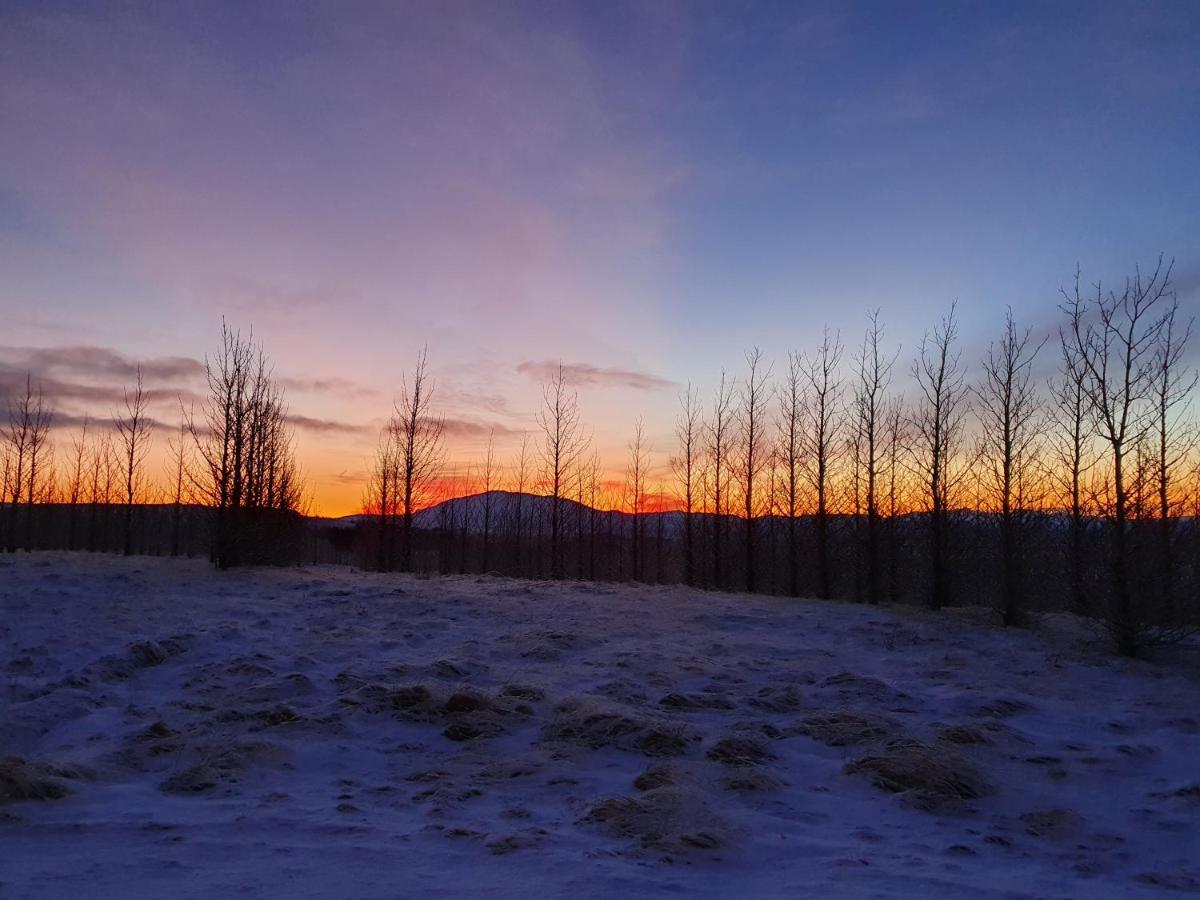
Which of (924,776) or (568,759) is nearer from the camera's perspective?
(924,776)

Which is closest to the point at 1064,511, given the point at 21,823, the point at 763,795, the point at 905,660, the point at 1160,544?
the point at 1160,544

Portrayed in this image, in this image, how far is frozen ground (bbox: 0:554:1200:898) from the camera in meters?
4.54

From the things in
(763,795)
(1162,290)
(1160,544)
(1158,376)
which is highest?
(1162,290)

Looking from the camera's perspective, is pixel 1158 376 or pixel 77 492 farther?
pixel 77 492

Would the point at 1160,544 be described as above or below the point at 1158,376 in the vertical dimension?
below

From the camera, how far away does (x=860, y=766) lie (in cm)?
641

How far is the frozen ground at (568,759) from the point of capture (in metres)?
4.54

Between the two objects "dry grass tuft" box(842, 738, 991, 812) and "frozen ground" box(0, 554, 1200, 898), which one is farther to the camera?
"dry grass tuft" box(842, 738, 991, 812)

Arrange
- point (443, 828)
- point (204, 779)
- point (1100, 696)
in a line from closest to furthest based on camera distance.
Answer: point (443, 828)
point (204, 779)
point (1100, 696)

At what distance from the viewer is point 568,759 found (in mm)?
6520

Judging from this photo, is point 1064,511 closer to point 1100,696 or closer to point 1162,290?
point 1162,290

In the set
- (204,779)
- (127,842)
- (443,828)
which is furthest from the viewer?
(204,779)

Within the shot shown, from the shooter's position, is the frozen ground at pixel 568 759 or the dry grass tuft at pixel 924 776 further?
the dry grass tuft at pixel 924 776

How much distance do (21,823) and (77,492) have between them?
42.2 meters
